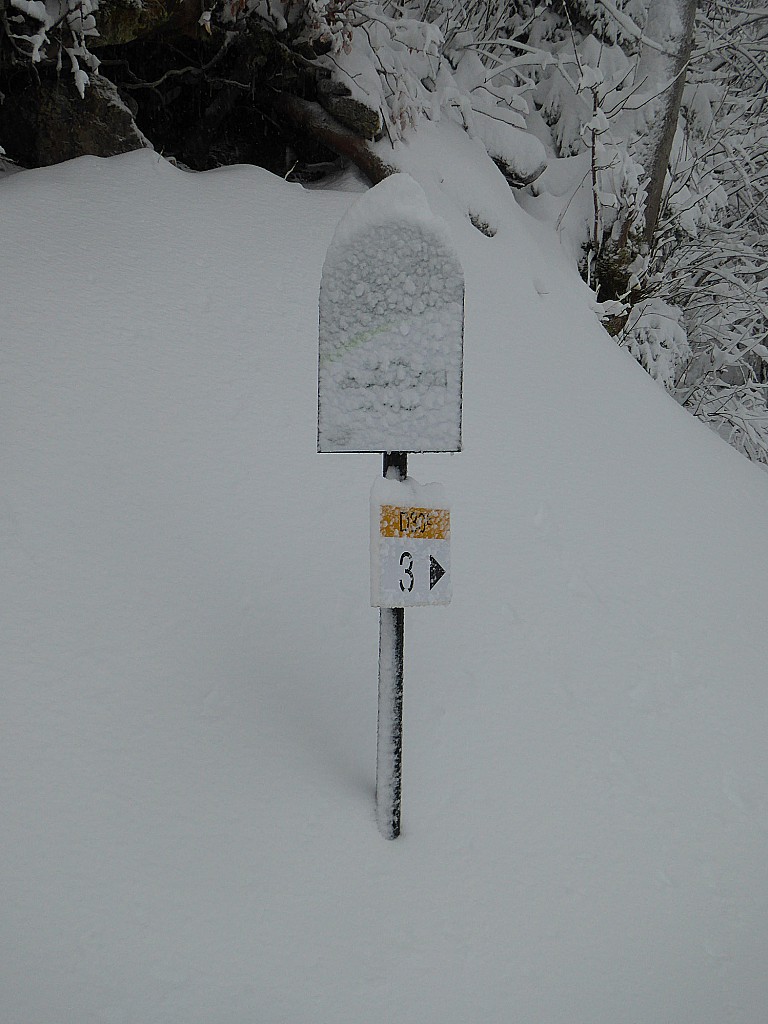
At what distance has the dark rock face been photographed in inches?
170

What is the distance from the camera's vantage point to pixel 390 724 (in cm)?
193

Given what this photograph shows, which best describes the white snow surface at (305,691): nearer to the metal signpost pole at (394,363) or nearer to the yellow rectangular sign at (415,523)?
the metal signpost pole at (394,363)

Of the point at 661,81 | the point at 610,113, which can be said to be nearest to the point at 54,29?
the point at 610,113

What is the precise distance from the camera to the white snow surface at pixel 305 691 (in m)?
1.70

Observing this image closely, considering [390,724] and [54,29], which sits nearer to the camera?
[390,724]

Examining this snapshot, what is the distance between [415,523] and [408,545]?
0.06 metres

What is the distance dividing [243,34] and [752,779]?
470cm

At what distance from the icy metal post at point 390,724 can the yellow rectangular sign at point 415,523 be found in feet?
0.40

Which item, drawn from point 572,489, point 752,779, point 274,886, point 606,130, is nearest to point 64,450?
point 274,886

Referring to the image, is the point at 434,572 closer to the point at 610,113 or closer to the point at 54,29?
the point at 54,29

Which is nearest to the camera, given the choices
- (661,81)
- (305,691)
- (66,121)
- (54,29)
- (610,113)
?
(305,691)

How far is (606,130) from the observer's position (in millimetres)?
5961

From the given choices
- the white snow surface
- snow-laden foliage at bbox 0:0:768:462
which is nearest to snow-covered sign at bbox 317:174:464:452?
the white snow surface

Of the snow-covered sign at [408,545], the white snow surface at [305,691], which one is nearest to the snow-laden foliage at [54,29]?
the white snow surface at [305,691]
